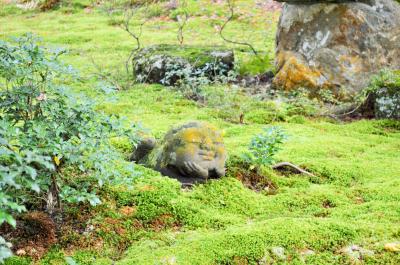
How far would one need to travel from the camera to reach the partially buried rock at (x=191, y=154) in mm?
5676

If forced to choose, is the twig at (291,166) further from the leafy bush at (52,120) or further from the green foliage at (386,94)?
the green foliage at (386,94)

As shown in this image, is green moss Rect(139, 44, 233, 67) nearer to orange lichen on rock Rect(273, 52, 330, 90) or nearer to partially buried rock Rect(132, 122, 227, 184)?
orange lichen on rock Rect(273, 52, 330, 90)

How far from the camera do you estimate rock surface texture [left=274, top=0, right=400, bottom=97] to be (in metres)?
10.5

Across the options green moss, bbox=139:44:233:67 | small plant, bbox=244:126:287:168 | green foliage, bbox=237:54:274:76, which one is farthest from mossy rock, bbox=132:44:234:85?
small plant, bbox=244:126:287:168

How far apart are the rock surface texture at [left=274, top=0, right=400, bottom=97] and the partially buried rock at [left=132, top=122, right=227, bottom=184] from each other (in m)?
5.19

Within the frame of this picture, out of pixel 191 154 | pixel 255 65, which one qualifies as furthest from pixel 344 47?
pixel 191 154

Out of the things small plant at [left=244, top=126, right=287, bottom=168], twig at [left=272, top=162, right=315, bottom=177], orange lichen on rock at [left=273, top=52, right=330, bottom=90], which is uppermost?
small plant at [left=244, top=126, right=287, bottom=168]

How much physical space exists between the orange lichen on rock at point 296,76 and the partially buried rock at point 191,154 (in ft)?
16.7

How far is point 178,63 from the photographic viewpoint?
37.6ft

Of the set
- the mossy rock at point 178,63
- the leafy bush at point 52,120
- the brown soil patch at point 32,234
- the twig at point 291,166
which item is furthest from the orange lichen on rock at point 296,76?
the brown soil patch at point 32,234

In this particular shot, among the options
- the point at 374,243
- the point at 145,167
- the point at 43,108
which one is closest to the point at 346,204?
the point at 374,243

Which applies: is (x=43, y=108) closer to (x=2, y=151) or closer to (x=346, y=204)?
(x=2, y=151)

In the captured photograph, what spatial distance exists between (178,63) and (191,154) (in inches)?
238

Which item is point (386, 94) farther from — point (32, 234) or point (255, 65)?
point (32, 234)
